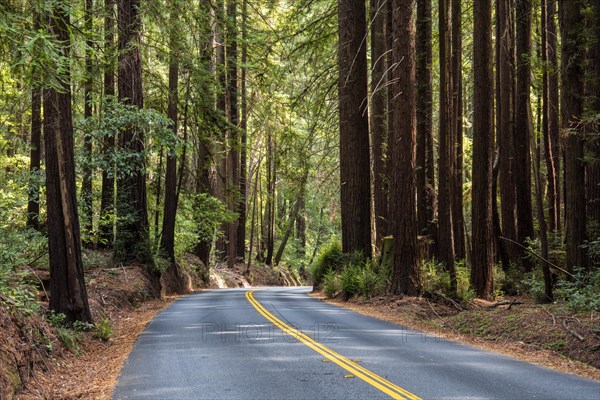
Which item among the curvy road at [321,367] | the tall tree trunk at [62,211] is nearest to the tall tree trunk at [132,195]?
the tall tree trunk at [62,211]

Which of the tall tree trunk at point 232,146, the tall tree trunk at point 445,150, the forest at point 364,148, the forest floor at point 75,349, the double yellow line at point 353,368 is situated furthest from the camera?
the tall tree trunk at point 232,146

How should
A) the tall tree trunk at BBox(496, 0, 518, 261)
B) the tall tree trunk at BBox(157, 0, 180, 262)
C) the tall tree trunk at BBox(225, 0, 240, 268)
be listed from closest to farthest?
1. the tall tree trunk at BBox(496, 0, 518, 261)
2. the tall tree trunk at BBox(157, 0, 180, 262)
3. the tall tree trunk at BBox(225, 0, 240, 268)

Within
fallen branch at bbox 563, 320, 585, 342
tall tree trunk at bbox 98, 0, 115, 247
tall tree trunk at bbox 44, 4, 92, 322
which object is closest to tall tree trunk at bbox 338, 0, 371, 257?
tall tree trunk at bbox 98, 0, 115, 247

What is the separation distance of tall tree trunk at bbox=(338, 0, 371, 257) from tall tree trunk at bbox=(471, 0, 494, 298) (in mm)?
4012

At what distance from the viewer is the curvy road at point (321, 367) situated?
683cm

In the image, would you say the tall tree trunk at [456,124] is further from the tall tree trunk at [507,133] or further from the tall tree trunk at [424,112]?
the tall tree trunk at [507,133]

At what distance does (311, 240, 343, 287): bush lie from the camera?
23.8 meters

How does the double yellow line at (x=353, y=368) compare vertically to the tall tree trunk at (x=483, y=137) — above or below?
below

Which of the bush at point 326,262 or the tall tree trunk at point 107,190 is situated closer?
the tall tree trunk at point 107,190

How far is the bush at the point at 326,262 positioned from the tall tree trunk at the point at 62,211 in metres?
13.0

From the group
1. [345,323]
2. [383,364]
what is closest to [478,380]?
[383,364]

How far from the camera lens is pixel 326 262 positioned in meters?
24.4

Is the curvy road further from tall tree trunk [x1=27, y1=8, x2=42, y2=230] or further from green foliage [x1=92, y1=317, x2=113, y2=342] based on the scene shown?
tall tree trunk [x1=27, y1=8, x2=42, y2=230]

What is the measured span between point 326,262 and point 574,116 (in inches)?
502
